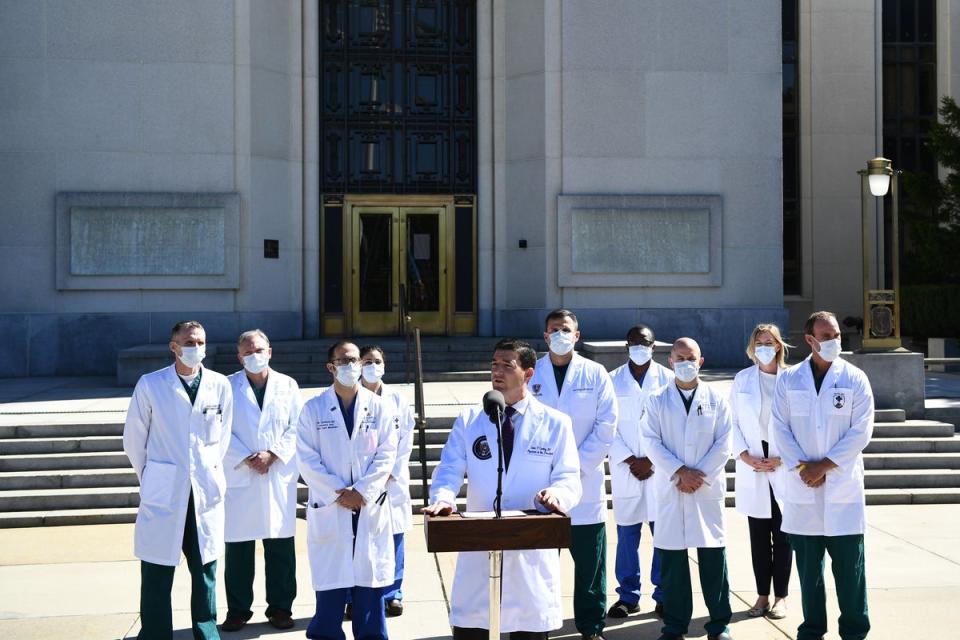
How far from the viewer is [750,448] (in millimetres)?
8242

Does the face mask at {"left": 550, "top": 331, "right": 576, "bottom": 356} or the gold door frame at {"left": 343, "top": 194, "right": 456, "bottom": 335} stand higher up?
the gold door frame at {"left": 343, "top": 194, "right": 456, "bottom": 335}

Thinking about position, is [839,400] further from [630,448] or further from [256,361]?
[256,361]

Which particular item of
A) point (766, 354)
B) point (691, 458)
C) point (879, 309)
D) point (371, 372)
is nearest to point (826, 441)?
point (691, 458)

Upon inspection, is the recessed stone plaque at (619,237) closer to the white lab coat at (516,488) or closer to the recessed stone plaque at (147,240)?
the recessed stone plaque at (147,240)

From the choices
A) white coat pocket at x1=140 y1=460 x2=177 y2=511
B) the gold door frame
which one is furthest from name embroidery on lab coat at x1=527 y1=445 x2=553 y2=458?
the gold door frame

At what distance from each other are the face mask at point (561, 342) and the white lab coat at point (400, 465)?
3.73 feet

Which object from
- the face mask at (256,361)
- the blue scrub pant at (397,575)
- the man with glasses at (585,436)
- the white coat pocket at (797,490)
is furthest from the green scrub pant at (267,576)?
the white coat pocket at (797,490)

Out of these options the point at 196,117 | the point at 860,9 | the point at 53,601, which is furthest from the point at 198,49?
the point at 860,9

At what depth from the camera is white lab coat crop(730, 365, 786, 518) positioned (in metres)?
7.96

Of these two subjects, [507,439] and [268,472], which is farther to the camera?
[268,472]

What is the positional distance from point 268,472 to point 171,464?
1246 millimetres

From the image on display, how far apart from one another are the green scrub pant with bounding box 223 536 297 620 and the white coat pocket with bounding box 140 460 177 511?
1.10 metres

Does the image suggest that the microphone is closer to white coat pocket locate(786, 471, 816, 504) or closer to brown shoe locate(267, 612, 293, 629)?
white coat pocket locate(786, 471, 816, 504)

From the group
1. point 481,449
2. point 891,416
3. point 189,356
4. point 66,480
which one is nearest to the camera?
point 481,449
